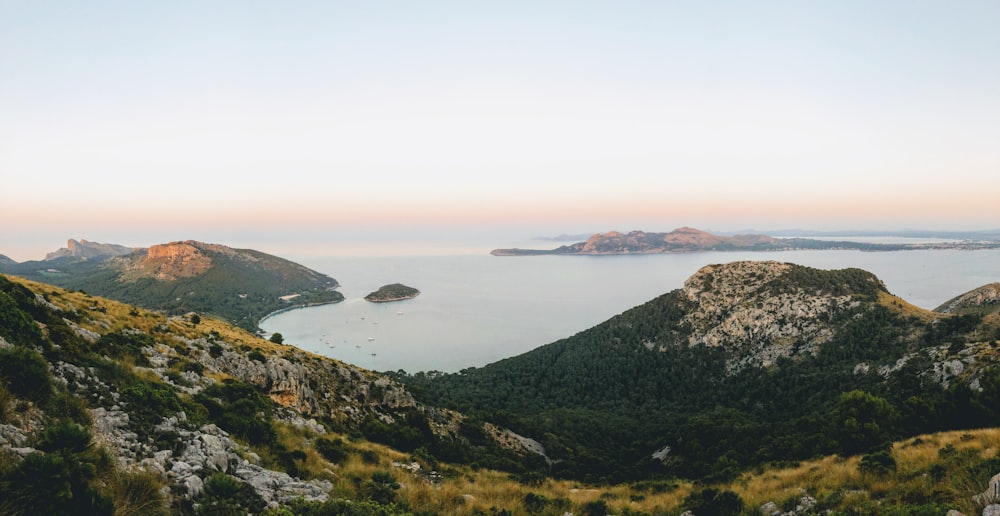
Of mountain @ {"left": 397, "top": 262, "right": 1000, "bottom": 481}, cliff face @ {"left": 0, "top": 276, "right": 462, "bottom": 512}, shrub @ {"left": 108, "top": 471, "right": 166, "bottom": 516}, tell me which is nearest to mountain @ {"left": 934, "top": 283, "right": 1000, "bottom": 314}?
mountain @ {"left": 397, "top": 262, "right": 1000, "bottom": 481}

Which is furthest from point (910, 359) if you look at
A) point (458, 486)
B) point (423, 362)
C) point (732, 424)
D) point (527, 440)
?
point (423, 362)

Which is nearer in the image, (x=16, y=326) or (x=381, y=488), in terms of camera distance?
(x=16, y=326)

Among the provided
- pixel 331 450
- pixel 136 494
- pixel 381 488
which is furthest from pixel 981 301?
pixel 136 494

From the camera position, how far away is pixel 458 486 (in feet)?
58.9

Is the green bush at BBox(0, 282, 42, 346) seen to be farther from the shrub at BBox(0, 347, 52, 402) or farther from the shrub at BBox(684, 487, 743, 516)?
the shrub at BBox(684, 487, 743, 516)

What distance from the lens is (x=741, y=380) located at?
8294cm

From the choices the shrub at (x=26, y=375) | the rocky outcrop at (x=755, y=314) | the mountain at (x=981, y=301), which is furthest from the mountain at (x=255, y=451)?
the mountain at (x=981, y=301)

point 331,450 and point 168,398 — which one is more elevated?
Result: point 168,398

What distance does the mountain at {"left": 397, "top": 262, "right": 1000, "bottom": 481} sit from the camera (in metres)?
30.7

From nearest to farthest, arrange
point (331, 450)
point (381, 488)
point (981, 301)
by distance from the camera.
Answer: point (381, 488), point (331, 450), point (981, 301)

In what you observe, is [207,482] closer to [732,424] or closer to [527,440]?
[527,440]

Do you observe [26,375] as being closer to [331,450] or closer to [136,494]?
[136,494]

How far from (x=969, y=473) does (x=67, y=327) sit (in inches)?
1200

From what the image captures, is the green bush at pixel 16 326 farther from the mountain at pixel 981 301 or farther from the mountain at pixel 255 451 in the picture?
the mountain at pixel 981 301
